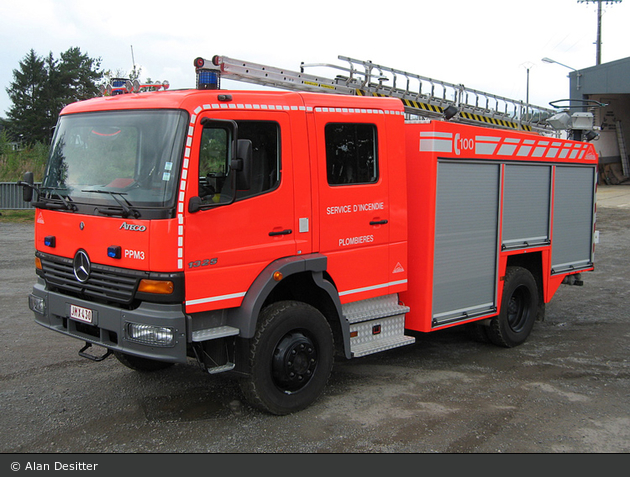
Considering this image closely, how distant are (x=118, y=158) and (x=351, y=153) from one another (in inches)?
78.3

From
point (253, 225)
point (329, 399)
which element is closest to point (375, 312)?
point (329, 399)

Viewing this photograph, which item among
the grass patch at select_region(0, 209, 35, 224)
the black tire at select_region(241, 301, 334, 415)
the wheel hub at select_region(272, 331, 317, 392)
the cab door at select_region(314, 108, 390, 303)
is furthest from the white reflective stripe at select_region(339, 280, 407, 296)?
the grass patch at select_region(0, 209, 35, 224)

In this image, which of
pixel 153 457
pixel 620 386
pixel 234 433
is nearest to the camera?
pixel 153 457

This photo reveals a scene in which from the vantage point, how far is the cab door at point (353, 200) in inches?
203

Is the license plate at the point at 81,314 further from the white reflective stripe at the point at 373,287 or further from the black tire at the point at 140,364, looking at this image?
the white reflective stripe at the point at 373,287

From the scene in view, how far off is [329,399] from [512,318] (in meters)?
3.06

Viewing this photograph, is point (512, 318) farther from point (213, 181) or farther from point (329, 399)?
point (213, 181)

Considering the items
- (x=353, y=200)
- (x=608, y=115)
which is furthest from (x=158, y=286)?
(x=608, y=115)

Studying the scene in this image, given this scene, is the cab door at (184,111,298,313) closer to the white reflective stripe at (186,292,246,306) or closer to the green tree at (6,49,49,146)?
the white reflective stripe at (186,292,246,306)

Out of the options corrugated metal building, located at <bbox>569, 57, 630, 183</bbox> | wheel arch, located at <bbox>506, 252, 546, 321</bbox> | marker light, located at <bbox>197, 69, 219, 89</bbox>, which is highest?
corrugated metal building, located at <bbox>569, 57, 630, 183</bbox>

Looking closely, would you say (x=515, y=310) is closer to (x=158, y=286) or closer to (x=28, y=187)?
(x=158, y=286)

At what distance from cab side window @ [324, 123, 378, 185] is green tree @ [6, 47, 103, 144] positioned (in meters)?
42.8

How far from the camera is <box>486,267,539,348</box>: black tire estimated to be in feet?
22.9

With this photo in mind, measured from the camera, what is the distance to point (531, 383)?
19.2ft
